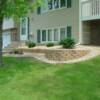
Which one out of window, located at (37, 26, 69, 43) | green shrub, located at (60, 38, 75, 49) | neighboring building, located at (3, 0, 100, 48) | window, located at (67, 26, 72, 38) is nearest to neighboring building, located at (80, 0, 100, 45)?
neighboring building, located at (3, 0, 100, 48)

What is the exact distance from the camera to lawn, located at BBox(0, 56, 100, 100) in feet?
48.2

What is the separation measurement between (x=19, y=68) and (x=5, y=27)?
92.0ft

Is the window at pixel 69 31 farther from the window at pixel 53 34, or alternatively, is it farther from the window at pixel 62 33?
the window at pixel 62 33

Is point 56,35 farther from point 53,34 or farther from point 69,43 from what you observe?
point 69,43

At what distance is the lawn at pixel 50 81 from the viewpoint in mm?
14688

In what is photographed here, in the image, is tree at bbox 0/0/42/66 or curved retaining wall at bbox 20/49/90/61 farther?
curved retaining wall at bbox 20/49/90/61

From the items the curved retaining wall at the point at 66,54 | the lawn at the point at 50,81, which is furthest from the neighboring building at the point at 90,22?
the lawn at the point at 50,81

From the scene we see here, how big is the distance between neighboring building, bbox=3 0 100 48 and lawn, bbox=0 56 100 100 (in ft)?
25.9

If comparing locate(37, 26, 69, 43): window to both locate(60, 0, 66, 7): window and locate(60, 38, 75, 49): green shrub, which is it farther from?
locate(60, 38, 75, 49): green shrub

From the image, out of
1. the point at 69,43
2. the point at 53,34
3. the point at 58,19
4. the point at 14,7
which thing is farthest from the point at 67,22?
the point at 14,7

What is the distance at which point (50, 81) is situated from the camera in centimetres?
1672

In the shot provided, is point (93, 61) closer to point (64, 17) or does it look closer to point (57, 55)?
point (57, 55)

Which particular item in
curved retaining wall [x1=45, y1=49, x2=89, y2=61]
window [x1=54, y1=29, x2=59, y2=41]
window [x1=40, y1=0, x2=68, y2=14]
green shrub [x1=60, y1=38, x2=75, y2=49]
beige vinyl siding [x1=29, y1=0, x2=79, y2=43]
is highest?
window [x1=40, y1=0, x2=68, y2=14]

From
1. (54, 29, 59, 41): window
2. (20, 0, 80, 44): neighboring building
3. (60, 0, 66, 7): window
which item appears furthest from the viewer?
(54, 29, 59, 41): window
